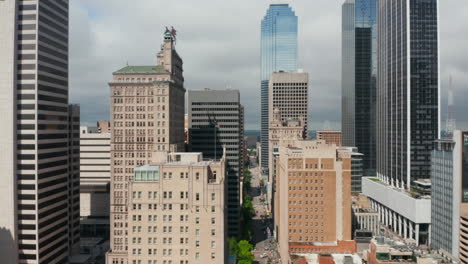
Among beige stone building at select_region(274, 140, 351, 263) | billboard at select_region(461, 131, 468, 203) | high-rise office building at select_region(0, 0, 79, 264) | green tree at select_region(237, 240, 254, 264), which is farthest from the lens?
billboard at select_region(461, 131, 468, 203)

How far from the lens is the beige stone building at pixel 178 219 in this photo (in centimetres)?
9054

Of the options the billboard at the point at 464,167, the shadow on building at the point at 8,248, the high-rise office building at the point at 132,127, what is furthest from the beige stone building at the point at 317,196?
the shadow on building at the point at 8,248

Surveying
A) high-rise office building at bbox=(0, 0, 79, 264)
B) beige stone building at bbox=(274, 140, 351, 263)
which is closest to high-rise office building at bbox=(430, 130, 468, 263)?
beige stone building at bbox=(274, 140, 351, 263)

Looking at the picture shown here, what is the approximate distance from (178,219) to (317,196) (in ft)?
275

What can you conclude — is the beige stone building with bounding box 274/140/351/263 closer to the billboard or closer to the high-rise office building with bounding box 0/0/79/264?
the billboard

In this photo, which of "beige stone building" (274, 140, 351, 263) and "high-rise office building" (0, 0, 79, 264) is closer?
"high-rise office building" (0, 0, 79, 264)

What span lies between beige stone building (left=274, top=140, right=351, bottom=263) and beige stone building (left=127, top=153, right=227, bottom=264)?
72.9 metres

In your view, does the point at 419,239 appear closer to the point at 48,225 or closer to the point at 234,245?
the point at 234,245

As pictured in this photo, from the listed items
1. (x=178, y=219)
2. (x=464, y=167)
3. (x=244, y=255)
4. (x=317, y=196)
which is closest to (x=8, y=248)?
(x=178, y=219)

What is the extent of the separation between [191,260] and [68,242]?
8313 cm

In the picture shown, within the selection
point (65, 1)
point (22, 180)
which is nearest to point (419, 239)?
point (22, 180)

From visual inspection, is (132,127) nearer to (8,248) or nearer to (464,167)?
(8,248)

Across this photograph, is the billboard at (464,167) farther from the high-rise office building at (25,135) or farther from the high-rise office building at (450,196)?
the high-rise office building at (25,135)

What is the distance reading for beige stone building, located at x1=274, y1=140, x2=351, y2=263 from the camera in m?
156
